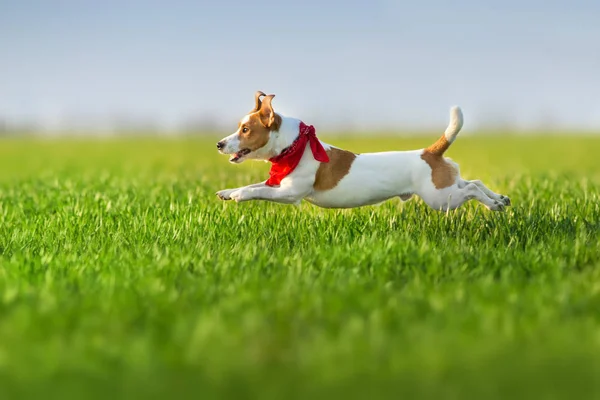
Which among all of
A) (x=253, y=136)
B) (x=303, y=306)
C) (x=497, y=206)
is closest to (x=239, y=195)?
(x=253, y=136)

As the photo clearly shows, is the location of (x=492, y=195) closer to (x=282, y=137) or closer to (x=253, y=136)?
(x=282, y=137)

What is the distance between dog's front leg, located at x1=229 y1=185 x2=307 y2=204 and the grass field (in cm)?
42

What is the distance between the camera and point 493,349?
3.96 m

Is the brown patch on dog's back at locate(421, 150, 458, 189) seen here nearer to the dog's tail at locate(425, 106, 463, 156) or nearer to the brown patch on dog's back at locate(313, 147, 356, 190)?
the dog's tail at locate(425, 106, 463, 156)

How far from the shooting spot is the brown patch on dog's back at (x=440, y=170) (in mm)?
7137

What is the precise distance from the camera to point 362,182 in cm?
705

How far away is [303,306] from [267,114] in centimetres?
254

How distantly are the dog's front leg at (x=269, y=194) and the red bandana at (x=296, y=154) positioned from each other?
0.14 meters

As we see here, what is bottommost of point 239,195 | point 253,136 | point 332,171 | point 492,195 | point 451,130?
point 239,195

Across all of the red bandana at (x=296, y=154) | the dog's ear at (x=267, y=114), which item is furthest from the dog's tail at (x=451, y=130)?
the dog's ear at (x=267, y=114)

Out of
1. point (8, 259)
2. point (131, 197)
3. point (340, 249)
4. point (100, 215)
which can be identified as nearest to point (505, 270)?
point (340, 249)

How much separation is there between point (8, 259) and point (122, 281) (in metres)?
1.80

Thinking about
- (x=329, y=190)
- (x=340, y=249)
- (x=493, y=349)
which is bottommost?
(x=493, y=349)

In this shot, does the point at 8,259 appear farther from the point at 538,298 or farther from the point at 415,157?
the point at 538,298
